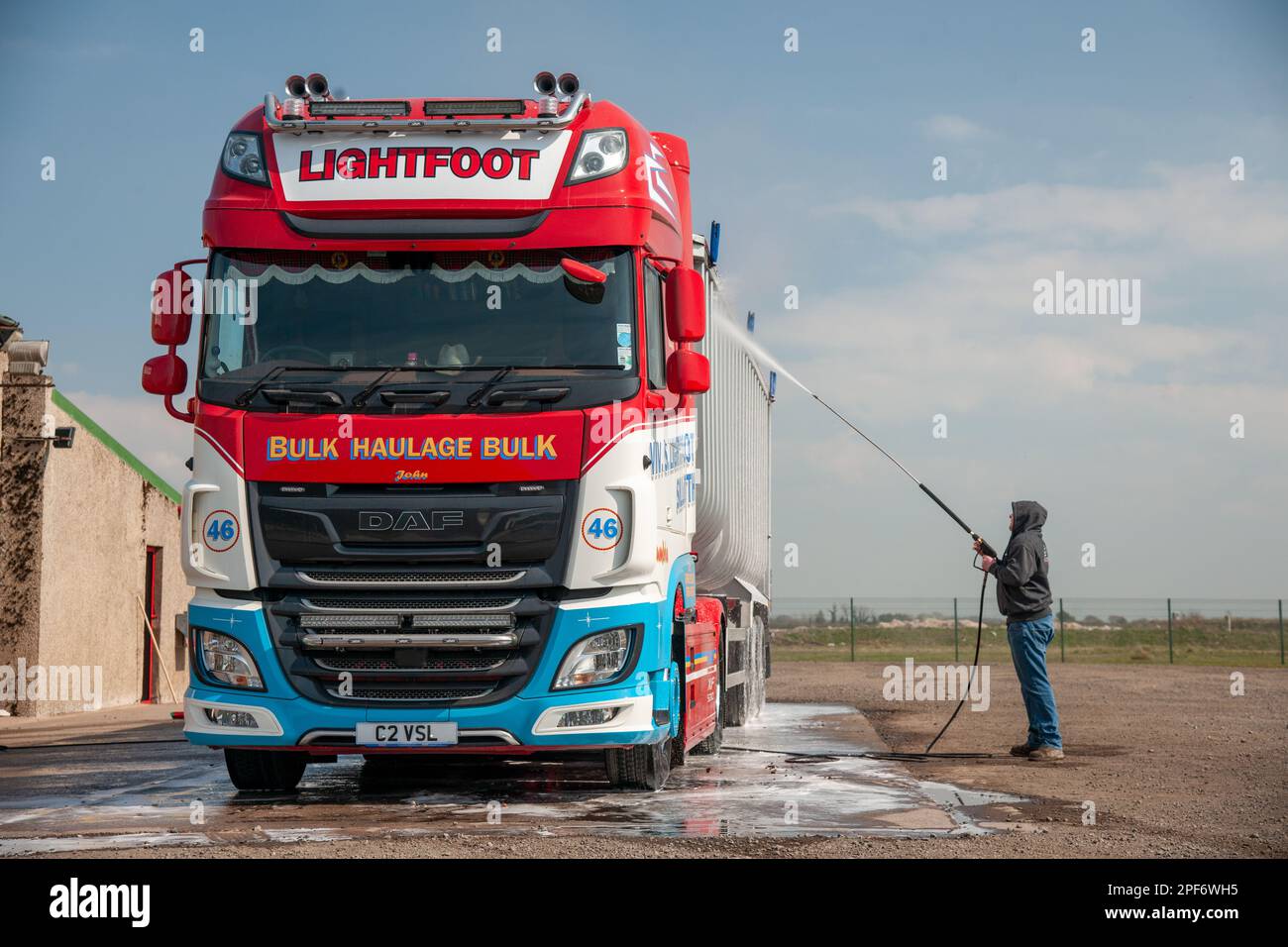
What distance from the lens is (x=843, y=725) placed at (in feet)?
53.9

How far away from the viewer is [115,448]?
854 inches

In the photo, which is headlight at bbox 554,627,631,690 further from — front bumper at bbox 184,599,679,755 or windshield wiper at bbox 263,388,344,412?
windshield wiper at bbox 263,388,344,412

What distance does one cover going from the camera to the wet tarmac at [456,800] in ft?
26.3

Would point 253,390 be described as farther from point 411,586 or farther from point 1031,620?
point 1031,620

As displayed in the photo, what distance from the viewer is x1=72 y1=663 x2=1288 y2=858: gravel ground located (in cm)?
723

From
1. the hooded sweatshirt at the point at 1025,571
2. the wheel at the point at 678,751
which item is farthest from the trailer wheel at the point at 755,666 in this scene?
the wheel at the point at 678,751

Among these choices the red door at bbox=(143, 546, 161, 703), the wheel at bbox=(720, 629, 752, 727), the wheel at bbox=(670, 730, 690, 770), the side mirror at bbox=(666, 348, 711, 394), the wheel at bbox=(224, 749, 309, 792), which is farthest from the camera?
the red door at bbox=(143, 546, 161, 703)

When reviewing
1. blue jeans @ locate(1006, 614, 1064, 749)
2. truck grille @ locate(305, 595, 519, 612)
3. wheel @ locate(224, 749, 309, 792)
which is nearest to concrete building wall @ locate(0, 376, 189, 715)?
wheel @ locate(224, 749, 309, 792)

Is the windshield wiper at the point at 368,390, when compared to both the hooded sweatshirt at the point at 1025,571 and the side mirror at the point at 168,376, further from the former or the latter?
the hooded sweatshirt at the point at 1025,571

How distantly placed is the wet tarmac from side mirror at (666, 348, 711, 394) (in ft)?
8.63

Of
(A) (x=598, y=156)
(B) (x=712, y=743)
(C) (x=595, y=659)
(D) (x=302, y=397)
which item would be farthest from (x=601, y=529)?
(B) (x=712, y=743)
